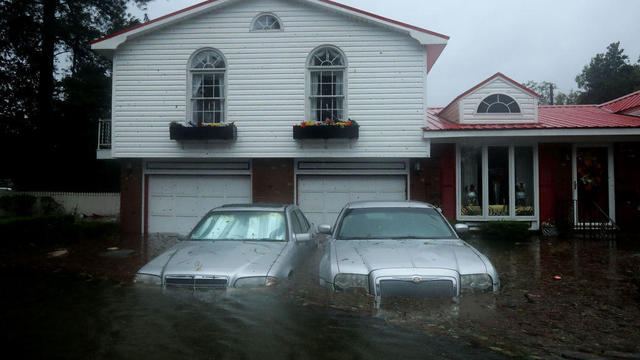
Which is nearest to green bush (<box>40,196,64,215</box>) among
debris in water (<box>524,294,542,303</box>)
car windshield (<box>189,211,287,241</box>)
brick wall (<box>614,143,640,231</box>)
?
car windshield (<box>189,211,287,241</box>)

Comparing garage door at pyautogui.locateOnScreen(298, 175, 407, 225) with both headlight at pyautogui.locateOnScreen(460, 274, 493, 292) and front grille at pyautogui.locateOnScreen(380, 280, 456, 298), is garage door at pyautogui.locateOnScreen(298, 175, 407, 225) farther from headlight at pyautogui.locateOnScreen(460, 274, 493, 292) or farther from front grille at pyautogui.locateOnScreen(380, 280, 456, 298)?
front grille at pyautogui.locateOnScreen(380, 280, 456, 298)

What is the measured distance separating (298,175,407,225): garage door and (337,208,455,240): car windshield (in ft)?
21.2

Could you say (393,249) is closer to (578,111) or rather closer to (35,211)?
(578,111)

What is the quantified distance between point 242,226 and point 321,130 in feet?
19.3

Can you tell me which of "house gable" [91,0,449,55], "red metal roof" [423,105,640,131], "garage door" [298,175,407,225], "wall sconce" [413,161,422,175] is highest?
"house gable" [91,0,449,55]

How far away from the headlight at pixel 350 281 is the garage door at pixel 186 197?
343 inches

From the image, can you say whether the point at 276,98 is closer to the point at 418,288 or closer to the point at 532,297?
the point at 532,297

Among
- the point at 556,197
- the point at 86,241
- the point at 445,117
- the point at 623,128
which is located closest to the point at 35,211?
the point at 86,241

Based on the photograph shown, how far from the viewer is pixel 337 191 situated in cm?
1323

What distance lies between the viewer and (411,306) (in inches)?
187

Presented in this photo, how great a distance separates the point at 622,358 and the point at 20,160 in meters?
23.0

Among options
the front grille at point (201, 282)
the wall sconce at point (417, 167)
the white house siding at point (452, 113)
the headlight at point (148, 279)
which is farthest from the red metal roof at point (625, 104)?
the headlight at point (148, 279)

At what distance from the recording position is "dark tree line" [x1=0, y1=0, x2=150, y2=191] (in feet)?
64.3

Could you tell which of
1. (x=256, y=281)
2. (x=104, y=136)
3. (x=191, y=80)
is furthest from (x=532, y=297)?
(x=104, y=136)
